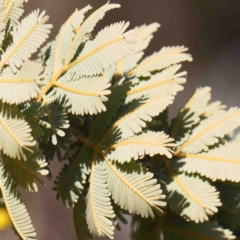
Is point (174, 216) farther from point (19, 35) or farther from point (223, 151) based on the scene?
point (19, 35)

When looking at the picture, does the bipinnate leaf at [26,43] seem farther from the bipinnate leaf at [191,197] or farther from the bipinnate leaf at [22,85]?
the bipinnate leaf at [191,197]

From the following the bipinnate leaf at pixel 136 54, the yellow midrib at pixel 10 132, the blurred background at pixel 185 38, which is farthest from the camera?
the blurred background at pixel 185 38

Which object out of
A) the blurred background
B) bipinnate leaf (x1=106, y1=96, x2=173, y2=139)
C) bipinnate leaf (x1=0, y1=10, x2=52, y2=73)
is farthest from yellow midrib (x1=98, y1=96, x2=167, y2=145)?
the blurred background

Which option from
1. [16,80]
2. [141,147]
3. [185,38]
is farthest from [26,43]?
[185,38]

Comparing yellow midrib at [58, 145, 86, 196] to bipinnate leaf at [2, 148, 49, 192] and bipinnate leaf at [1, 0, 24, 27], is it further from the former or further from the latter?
bipinnate leaf at [1, 0, 24, 27]

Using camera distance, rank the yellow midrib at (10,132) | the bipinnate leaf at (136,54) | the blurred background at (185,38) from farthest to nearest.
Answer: the blurred background at (185,38), the bipinnate leaf at (136,54), the yellow midrib at (10,132)

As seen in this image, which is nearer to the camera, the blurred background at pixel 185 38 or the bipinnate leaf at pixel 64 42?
the bipinnate leaf at pixel 64 42

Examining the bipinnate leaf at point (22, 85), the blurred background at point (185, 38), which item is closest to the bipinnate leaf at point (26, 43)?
the bipinnate leaf at point (22, 85)
